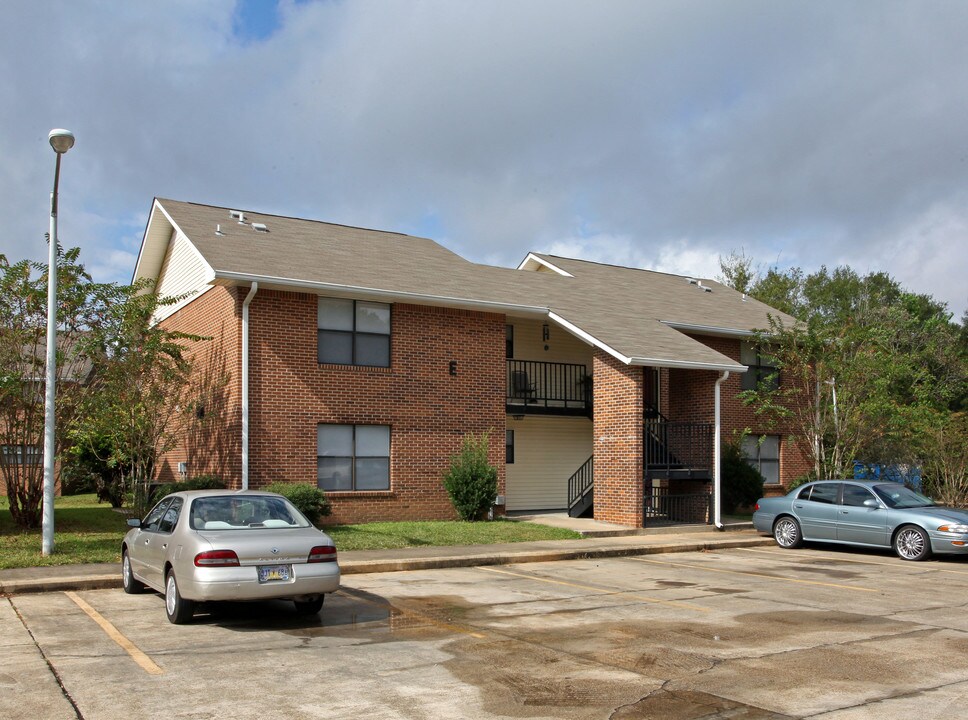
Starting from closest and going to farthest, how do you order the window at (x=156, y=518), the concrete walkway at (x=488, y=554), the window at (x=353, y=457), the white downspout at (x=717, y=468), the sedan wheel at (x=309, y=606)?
the sedan wheel at (x=309, y=606) → the window at (x=156, y=518) → the concrete walkway at (x=488, y=554) → the window at (x=353, y=457) → the white downspout at (x=717, y=468)

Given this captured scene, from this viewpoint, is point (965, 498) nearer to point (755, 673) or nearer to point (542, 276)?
point (542, 276)

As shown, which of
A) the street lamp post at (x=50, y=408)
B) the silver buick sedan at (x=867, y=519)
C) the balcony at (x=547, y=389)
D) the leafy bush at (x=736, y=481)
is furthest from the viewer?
the balcony at (x=547, y=389)

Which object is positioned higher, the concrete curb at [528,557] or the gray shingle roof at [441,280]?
the gray shingle roof at [441,280]

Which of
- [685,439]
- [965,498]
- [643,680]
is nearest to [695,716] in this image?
[643,680]

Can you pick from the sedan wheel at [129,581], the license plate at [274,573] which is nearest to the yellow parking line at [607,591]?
the license plate at [274,573]

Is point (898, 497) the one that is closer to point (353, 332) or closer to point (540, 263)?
point (353, 332)

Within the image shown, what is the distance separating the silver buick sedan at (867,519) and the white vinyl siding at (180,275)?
43.8 ft

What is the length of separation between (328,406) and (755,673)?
42.4 feet

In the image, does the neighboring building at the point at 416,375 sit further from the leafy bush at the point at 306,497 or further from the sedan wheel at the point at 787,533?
the sedan wheel at the point at 787,533

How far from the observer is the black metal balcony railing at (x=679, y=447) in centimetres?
2052

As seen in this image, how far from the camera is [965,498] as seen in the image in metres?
22.2

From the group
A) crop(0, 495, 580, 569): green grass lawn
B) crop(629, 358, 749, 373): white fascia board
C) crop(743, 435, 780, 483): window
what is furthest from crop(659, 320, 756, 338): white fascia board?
crop(0, 495, 580, 569): green grass lawn

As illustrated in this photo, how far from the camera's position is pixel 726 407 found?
23.9 metres

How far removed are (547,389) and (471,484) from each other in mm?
5289
